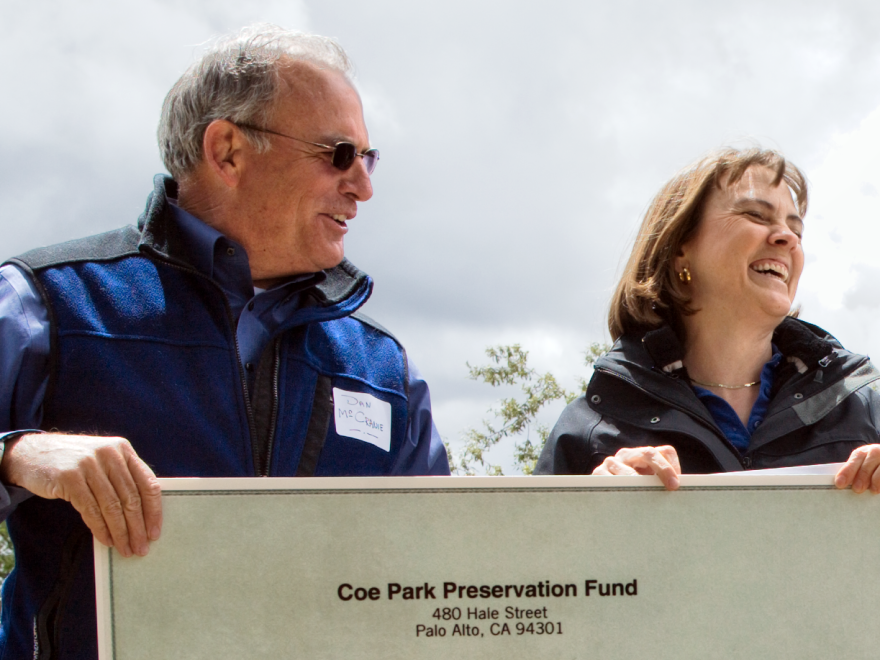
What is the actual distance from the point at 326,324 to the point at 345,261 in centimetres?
34

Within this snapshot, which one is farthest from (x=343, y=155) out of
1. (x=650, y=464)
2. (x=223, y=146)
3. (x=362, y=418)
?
(x=650, y=464)

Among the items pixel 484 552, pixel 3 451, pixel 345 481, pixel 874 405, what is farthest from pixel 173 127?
pixel 874 405

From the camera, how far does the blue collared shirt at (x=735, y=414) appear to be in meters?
2.89

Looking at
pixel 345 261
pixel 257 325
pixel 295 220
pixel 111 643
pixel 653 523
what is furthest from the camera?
pixel 345 261

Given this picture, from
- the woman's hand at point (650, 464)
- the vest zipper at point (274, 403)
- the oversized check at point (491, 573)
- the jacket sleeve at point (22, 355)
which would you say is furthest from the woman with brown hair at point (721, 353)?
the jacket sleeve at point (22, 355)

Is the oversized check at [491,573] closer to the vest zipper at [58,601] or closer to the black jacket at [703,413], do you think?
the vest zipper at [58,601]

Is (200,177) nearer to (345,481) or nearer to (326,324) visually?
(326,324)

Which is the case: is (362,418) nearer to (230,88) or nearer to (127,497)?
(127,497)

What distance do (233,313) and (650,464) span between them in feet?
4.16

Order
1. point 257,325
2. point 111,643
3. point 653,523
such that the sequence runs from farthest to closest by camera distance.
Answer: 1. point 257,325
2. point 653,523
3. point 111,643

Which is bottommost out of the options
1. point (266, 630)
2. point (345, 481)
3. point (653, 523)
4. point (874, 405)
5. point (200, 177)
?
point (266, 630)

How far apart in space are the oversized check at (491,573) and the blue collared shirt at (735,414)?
2.91 feet

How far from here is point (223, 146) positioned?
2.97 m

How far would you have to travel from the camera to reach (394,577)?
1869 millimetres
